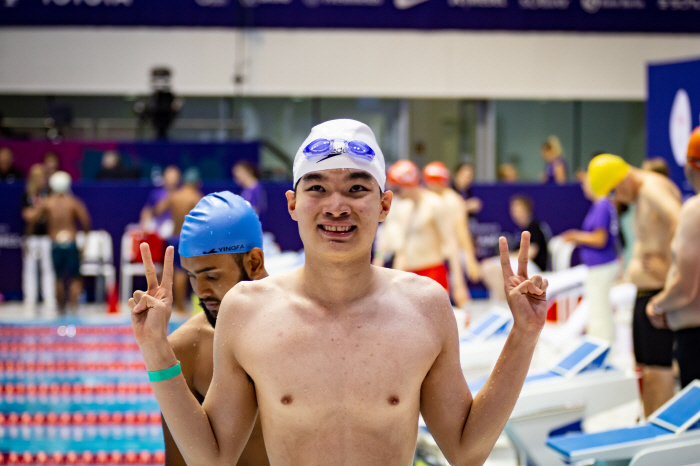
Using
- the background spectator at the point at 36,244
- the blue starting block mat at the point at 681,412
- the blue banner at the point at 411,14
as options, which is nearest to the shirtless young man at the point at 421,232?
the blue starting block mat at the point at 681,412

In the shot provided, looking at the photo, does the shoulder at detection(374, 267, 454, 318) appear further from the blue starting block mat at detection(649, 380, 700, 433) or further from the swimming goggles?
the blue starting block mat at detection(649, 380, 700, 433)

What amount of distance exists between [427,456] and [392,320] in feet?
10.4

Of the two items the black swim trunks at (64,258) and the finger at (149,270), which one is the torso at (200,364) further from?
the black swim trunks at (64,258)

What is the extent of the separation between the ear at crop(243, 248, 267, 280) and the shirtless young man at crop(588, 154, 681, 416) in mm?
2997

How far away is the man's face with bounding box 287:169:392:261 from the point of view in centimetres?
155

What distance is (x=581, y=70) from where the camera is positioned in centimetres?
1496

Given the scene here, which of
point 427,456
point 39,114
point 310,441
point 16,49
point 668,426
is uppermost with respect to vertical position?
point 16,49

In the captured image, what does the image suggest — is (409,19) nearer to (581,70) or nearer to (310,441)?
(581,70)

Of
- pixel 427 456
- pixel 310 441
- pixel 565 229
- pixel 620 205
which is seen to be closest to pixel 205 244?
pixel 310 441

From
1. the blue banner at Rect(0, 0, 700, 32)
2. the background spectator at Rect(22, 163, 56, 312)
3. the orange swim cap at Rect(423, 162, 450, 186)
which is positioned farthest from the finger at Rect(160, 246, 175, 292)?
the blue banner at Rect(0, 0, 700, 32)

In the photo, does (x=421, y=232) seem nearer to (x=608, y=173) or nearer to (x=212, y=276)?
(x=608, y=173)

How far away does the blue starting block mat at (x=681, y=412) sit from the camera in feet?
10.3

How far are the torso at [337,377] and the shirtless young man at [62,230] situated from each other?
939 cm

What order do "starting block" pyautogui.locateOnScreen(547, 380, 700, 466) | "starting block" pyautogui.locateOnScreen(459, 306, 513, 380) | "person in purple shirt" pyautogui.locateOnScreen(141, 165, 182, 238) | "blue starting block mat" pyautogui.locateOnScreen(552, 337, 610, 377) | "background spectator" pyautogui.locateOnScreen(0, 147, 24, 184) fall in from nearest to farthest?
"starting block" pyautogui.locateOnScreen(547, 380, 700, 466)
"blue starting block mat" pyautogui.locateOnScreen(552, 337, 610, 377)
"starting block" pyautogui.locateOnScreen(459, 306, 513, 380)
"person in purple shirt" pyautogui.locateOnScreen(141, 165, 182, 238)
"background spectator" pyautogui.locateOnScreen(0, 147, 24, 184)
